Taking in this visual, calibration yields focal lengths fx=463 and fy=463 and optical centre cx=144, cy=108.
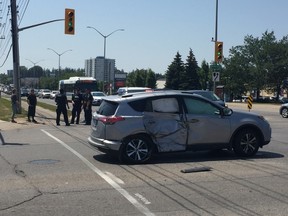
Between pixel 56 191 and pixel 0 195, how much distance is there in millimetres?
864

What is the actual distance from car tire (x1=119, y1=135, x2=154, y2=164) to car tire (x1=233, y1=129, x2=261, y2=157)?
221 cm

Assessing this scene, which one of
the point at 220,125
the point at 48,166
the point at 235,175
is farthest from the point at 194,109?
the point at 48,166

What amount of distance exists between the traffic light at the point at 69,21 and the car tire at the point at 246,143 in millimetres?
16434

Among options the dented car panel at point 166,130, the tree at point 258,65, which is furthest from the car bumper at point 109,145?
the tree at point 258,65

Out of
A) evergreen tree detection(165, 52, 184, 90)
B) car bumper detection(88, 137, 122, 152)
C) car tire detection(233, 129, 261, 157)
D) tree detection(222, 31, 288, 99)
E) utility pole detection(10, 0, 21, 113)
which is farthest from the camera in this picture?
evergreen tree detection(165, 52, 184, 90)

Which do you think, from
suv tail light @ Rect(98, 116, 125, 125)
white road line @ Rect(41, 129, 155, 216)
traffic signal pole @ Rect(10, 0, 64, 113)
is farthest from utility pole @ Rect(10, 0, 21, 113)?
suv tail light @ Rect(98, 116, 125, 125)

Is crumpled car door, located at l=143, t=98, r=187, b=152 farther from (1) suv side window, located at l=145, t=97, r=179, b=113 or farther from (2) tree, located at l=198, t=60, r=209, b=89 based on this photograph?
(2) tree, located at l=198, t=60, r=209, b=89

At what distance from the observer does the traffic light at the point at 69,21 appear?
25.4 m

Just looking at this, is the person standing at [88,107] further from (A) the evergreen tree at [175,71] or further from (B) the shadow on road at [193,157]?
(A) the evergreen tree at [175,71]

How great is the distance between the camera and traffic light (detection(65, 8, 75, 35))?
83.3 feet

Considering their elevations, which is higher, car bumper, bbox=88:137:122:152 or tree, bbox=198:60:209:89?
tree, bbox=198:60:209:89

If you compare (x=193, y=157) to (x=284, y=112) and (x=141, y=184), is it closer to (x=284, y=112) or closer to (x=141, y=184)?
(x=141, y=184)

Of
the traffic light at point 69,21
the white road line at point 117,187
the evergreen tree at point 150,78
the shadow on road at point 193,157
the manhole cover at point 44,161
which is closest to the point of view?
the white road line at point 117,187

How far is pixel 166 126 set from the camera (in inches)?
408
